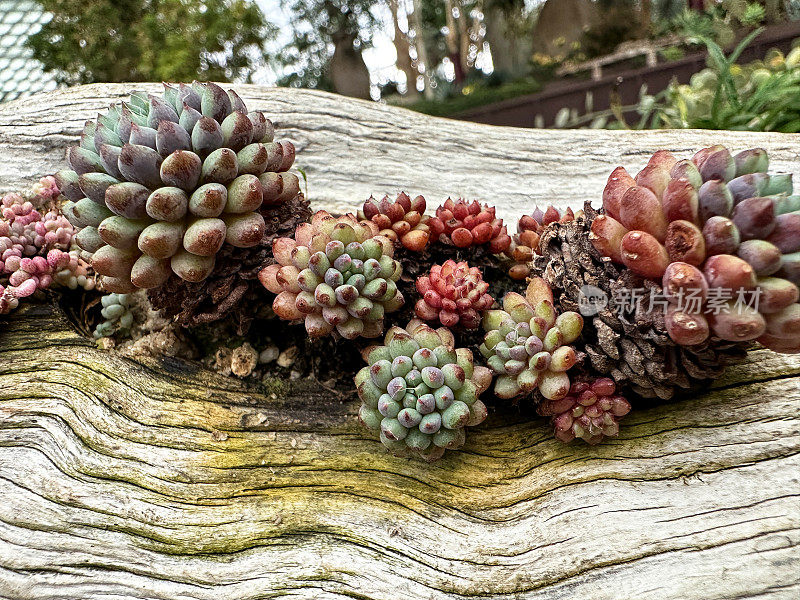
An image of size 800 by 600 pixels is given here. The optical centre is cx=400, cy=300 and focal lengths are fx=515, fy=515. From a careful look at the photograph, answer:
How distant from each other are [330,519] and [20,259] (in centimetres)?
145

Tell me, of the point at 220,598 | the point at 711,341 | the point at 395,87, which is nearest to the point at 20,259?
the point at 220,598

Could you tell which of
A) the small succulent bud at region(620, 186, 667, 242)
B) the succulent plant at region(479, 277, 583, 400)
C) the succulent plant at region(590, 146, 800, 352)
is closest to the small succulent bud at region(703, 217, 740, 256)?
the succulent plant at region(590, 146, 800, 352)

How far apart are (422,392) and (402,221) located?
0.65m

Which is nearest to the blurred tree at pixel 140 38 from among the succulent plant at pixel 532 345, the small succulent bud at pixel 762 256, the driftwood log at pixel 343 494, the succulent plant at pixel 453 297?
the driftwood log at pixel 343 494

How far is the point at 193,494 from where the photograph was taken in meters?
1.50

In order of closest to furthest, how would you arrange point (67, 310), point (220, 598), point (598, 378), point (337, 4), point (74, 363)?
point (220, 598) → point (598, 378) → point (74, 363) → point (67, 310) → point (337, 4)

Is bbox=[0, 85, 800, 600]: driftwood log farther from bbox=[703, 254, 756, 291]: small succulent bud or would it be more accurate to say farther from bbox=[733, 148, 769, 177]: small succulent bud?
bbox=[733, 148, 769, 177]: small succulent bud

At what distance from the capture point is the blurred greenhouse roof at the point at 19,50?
261 inches

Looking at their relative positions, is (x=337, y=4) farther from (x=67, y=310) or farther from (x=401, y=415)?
(x=401, y=415)

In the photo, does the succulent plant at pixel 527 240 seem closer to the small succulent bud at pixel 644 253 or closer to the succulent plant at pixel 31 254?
the small succulent bud at pixel 644 253

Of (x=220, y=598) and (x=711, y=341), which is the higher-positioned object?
(x=711, y=341)

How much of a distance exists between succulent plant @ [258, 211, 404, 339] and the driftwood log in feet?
1.27

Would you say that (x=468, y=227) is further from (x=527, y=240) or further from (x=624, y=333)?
(x=624, y=333)

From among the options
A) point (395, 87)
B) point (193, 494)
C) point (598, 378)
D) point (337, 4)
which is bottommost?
point (193, 494)
